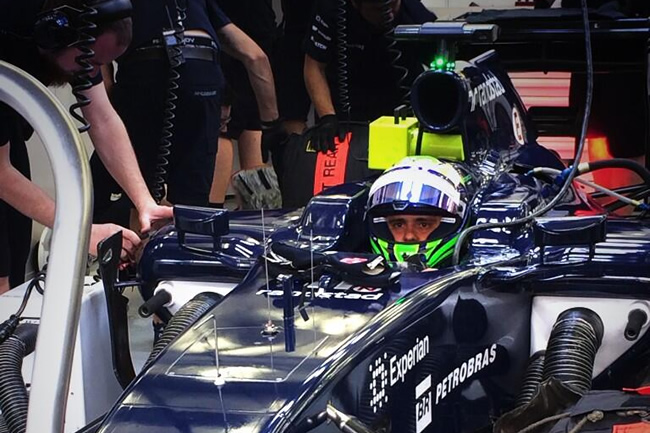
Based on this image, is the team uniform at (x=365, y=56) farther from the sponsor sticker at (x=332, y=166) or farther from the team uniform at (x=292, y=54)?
the sponsor sticker at (x=332, y=166)

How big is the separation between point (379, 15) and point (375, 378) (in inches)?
93.9

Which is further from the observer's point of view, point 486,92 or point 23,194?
point 486,92

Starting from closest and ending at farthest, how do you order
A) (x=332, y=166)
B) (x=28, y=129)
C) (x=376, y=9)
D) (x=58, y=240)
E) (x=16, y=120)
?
(x=58, y=240) < (x=16, y=120) < (x=28, y=129) < (x=332, y=166) < (x=376, y=9)

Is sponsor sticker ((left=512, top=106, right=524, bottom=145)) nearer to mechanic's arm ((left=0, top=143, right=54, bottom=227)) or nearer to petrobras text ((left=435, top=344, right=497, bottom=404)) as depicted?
petrobras text ((left=435, top=344, right=497, bottom=404))

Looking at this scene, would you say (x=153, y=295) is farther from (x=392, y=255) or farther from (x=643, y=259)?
(x=643, y=259)

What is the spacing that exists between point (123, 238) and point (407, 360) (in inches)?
39.4

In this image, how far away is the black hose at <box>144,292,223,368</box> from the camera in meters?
2.31

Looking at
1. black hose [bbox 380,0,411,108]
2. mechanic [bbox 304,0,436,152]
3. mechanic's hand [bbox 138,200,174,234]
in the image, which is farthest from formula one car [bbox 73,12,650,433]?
mechanic [bbox 304,0,436,152]

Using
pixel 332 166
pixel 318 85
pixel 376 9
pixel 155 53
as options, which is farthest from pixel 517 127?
pixel 155 53

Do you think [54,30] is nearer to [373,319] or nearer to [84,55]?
[84,55]

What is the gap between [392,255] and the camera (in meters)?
2.53

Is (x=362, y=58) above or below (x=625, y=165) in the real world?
above

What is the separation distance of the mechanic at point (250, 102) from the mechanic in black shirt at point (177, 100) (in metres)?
0.44

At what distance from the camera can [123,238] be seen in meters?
2.65
